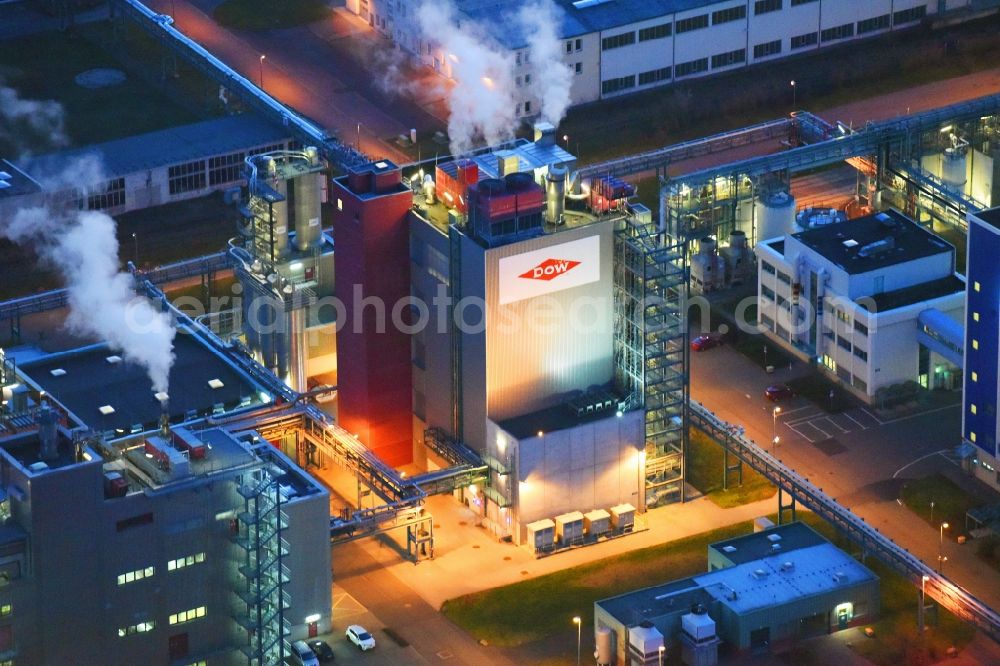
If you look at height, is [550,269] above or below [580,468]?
above

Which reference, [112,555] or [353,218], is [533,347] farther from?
[112,555]

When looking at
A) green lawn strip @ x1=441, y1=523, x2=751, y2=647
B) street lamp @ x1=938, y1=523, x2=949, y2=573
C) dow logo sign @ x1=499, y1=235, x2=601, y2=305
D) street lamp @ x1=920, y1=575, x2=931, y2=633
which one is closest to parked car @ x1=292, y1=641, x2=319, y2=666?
green lawn strip @ x1=441, y1=523, x2=751, y2=647

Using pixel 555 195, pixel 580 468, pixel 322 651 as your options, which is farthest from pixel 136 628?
pixel 555 195

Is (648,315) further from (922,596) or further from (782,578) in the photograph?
(922,596)

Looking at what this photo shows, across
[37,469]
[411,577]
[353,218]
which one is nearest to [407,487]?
[411,577]

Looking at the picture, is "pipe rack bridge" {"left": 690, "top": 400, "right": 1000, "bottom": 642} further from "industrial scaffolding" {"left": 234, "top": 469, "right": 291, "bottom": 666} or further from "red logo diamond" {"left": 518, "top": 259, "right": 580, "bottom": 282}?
"industrial scaffolding" {"left": 234, "top": 469, "right": 291, "bottom": 666}

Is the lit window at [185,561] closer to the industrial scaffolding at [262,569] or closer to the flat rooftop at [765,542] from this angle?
the industrial scaffolding at [262,569]
